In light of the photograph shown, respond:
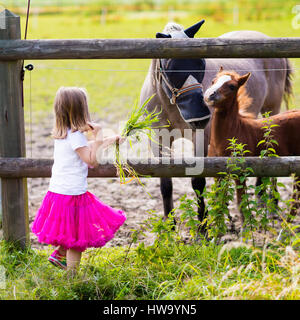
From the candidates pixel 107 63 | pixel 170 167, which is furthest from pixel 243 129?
pixel 107 63

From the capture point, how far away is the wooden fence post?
3.44 meters

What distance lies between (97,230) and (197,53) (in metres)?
1.43

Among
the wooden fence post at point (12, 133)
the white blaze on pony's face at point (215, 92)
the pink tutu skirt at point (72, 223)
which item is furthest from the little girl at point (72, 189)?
the white blaze on pony's face at point (215, 92)

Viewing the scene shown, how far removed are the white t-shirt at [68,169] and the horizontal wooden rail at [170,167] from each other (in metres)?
0.34

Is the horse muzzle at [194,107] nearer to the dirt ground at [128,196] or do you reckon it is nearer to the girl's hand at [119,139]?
the girl's hand at [119,139]

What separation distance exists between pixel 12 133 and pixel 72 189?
31.4 inches

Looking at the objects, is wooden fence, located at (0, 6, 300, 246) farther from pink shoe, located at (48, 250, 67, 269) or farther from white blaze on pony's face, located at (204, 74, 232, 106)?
pink shoe, located at (48, 250, 67, 269)

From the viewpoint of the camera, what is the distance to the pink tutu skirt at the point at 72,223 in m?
3.07

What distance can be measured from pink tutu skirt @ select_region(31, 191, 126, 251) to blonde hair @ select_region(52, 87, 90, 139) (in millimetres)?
452

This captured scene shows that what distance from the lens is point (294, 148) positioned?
4031 millimetres

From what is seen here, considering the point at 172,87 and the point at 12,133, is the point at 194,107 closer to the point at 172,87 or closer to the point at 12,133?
the point at 172,87

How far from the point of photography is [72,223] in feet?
10.1

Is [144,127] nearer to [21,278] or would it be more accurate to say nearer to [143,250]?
[143,250]
